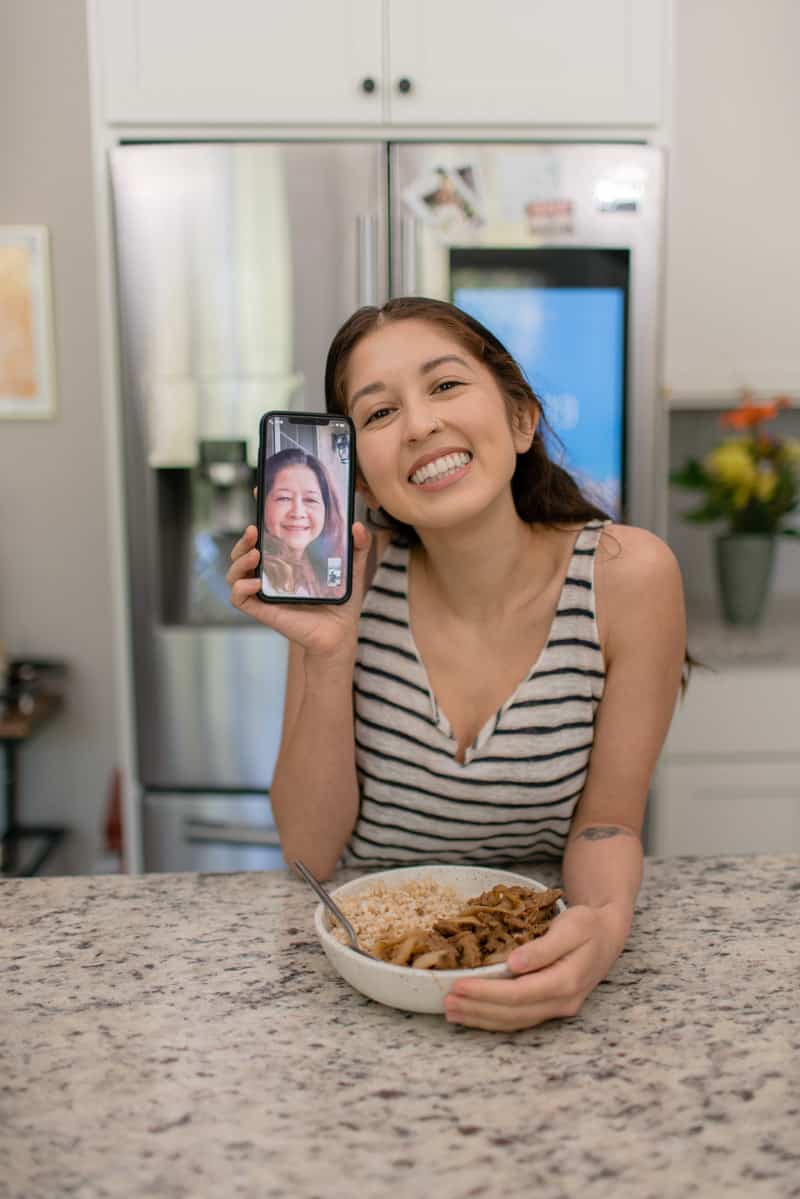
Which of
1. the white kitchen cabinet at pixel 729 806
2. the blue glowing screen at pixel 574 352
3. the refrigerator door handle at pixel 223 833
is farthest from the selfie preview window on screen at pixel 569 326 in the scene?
the refrigerator door handle at pixel 223 833

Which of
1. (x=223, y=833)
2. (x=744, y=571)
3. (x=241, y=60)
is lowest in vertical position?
(x=223, y=833)

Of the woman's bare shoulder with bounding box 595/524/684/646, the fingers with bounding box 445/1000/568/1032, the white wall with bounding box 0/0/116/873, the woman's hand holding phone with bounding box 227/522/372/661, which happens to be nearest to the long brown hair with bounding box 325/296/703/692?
the woman's bare shoulder with bounding box 595/524/684/646

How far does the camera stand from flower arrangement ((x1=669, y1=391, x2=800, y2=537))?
246cm

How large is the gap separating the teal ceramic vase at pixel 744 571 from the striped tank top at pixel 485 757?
4.50 feet

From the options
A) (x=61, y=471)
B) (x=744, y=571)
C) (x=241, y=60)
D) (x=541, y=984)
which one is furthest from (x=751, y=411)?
(x=541, y=984)

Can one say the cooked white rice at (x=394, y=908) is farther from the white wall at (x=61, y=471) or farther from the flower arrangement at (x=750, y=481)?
the white wall at (x=61, y=471)

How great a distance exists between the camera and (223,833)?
218cm

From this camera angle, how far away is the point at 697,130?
241 centimetres

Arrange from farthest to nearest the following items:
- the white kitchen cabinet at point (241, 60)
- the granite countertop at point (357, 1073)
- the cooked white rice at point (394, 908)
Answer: the white kitchen cabinet at point (241, 60)
the cooked white rice at point (394, 908)
the granite countertop at point (357, 1073)

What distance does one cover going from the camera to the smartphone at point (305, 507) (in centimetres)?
96

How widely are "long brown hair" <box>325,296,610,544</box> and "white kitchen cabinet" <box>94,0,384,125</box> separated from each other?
102cm

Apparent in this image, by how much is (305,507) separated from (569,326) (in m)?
1.25

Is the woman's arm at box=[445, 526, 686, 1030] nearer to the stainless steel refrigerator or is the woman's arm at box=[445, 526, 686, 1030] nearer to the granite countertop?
the granite countertop

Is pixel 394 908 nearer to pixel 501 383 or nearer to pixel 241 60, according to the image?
pixel 501 383
